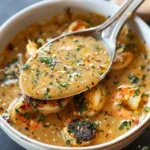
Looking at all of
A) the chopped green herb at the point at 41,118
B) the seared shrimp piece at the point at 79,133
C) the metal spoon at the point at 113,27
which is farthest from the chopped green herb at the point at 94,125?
the metal spoon at the point at 113,27

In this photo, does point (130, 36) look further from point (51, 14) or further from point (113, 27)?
point (51, 14)

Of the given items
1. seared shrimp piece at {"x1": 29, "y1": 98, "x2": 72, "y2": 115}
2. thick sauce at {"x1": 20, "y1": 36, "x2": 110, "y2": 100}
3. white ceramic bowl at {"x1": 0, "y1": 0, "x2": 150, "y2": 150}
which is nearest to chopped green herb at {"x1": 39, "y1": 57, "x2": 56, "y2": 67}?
thick sauce at {"x1": 20, "y1": 36, "x2": 110, "y2": 100}

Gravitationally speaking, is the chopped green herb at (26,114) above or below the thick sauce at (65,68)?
below

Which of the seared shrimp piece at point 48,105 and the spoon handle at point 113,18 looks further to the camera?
the spoon handle at point 113,18

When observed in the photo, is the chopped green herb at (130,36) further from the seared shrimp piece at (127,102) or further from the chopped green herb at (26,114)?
the chopped green herb at (26,114)

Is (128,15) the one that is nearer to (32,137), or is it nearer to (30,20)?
(30,20)

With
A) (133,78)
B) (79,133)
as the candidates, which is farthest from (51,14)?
(79,133)
